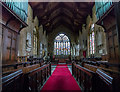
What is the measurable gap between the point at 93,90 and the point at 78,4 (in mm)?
8169

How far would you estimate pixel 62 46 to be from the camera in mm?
17406

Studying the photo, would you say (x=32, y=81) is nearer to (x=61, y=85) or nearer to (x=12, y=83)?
(x=12, y=83)

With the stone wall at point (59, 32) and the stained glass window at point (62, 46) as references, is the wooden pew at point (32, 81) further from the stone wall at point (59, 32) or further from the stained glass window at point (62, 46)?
the stained glass window at point (62, 46)

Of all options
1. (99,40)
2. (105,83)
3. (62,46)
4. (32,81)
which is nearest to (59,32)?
(62,46)

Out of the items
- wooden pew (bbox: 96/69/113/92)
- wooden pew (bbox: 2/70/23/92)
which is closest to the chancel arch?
wooden pew (bbox: 96/69/113/92)

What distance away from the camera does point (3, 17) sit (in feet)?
8.91

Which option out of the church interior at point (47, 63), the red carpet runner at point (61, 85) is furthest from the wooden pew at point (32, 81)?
the red carpet runner at point (61, 85)

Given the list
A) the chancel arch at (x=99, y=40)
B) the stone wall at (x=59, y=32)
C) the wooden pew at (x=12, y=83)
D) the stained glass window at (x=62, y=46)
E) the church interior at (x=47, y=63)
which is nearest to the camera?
the wooden pew at (x=12, y=83)

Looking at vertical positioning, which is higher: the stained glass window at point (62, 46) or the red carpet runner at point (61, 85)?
the stained glass window at point (62, 46)

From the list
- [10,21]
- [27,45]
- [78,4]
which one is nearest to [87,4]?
[78,4]

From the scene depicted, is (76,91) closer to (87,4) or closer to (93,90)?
(93,90)

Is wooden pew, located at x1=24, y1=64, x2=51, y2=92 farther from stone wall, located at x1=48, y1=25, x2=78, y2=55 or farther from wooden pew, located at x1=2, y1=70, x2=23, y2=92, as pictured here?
stone wall, located at x1=48, y1=25, x2=78, y2=55

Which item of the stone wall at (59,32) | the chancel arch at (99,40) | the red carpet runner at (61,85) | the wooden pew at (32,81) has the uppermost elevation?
the stone wall at (59,32)

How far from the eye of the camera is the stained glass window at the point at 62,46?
670 inches
